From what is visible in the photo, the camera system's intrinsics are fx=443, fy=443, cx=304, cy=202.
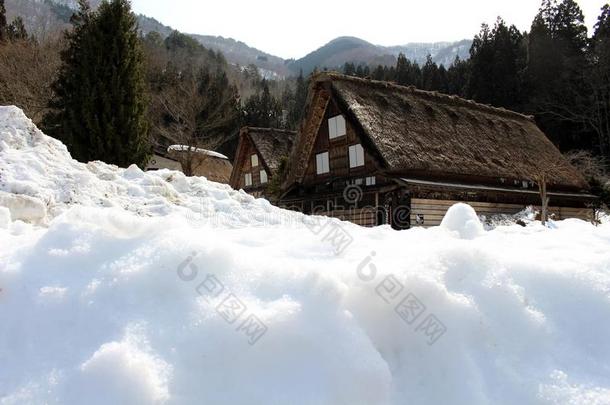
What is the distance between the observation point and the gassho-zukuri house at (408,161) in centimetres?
1477

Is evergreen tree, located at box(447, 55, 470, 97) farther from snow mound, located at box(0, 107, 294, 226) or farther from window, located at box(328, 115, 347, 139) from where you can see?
snow mound, located at box(0, 107, 294, 226)

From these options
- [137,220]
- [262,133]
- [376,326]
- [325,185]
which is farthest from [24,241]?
[262,133]

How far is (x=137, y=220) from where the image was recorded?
8.73 ft

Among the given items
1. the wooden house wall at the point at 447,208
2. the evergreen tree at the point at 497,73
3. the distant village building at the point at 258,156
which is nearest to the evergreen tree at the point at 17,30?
the distant village building at the point at 258,156

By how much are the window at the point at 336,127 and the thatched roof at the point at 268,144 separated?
770 cm

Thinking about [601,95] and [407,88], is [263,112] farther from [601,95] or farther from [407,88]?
[601,95]

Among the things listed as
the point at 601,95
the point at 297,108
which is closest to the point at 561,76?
the point at 601,95

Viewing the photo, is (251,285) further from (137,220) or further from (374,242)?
(374,242)

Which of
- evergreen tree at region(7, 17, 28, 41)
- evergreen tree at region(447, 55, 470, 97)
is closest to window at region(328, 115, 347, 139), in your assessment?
evergreen tree at region(7, 17, 28, 41)

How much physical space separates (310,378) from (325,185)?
16.0 metres

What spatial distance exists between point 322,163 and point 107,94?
319 inches

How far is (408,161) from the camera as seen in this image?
14.4 metres

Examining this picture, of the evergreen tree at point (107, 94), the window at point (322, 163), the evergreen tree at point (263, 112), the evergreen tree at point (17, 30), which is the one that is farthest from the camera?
the evergreen tree at point (263, 112)

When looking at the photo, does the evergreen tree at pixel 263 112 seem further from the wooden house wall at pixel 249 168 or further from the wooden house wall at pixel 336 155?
the wooden house wall at pixel 336 155
